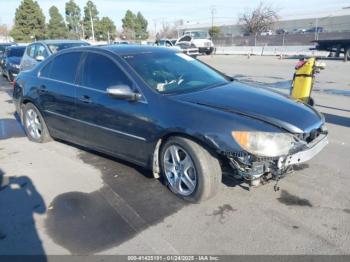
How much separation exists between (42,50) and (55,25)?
55.6 metres

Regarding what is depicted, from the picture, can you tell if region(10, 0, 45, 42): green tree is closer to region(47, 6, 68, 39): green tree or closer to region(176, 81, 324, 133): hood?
region(47, 6, 68, 39): green tree

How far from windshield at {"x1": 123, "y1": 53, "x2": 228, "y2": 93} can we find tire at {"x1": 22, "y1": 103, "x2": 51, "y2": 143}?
2.34 metres

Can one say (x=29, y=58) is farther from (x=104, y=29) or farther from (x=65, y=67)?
(x=104, y=29)

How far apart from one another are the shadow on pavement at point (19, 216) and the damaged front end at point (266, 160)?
6.43 feet

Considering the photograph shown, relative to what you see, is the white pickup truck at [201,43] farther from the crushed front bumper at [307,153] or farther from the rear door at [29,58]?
the crushed front bumper at [307,153]

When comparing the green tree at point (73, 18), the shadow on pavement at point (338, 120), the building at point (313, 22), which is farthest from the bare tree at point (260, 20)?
the shadow on pavement at point (338, 120)

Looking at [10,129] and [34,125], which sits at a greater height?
[34,125]

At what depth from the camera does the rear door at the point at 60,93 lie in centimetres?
509

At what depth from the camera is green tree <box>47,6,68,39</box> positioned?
61.5m

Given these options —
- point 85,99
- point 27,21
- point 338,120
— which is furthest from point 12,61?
point 27,21

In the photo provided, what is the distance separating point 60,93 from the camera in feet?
17.2

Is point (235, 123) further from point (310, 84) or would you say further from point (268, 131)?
point (310, 84)

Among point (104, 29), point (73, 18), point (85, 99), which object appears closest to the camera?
Answer: point (85, 99)

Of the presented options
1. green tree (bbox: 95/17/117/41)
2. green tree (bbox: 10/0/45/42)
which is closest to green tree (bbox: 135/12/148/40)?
green tree (bbox: 95/17/117/41)
